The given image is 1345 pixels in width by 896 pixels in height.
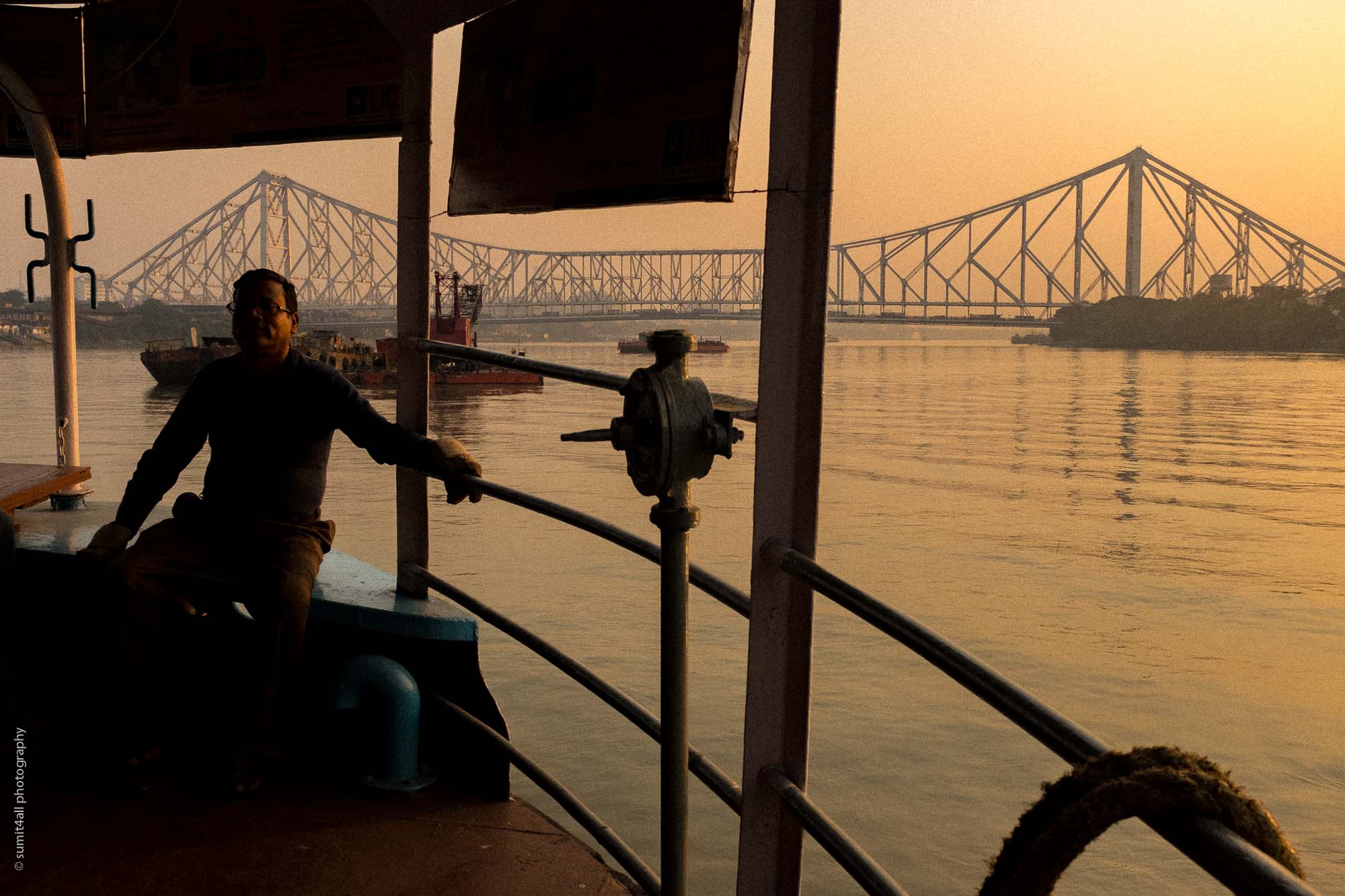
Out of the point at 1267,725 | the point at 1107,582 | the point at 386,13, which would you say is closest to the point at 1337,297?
the point at 1107,582

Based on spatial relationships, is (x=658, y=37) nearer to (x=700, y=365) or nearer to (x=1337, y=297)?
(x=700, y=365)

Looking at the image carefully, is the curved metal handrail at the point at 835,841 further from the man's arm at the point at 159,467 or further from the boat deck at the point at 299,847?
the man's arm at the point at 159,467

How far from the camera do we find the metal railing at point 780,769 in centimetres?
55

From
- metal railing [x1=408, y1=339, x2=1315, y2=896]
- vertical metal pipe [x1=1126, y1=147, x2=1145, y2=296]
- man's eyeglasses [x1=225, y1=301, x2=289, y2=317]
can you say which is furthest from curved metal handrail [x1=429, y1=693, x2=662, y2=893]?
vertical metal pipe [x1=1126, y1=147, x2=1145, y2=296]

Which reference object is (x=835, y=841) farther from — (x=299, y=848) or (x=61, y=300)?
(x=61, y=300)

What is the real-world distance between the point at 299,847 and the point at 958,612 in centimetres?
1226

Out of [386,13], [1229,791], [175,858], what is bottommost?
[175,858]

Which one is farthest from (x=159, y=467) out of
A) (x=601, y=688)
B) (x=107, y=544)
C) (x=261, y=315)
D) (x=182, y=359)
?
(x=182, y=359)

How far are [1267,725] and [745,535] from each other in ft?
25.1

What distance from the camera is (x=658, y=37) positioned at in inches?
58.6

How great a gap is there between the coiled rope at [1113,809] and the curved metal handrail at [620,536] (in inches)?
22.4

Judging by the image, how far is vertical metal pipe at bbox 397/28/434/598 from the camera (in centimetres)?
204

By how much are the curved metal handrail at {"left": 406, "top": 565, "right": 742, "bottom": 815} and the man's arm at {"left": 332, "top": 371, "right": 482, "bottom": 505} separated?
179 millimetres

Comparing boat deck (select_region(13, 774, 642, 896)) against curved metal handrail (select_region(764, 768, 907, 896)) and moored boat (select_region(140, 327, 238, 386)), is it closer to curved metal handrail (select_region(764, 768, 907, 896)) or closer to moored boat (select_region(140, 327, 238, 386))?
curved metal handrail (select_region(764, 768, 907, 896))
